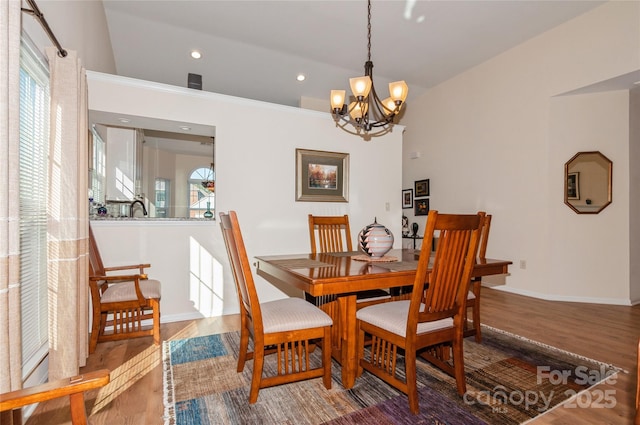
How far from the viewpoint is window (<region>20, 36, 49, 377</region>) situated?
1.85 m

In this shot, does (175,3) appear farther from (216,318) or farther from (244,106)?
(216,318)

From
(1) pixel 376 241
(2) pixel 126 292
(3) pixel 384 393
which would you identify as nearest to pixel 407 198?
(1) pixel 376 241

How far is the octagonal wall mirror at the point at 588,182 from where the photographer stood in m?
4.03

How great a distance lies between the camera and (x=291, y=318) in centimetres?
184

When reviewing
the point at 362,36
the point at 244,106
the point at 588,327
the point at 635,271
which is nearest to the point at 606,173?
the point at 635,271

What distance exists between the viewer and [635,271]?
4.02 meters

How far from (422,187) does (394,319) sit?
4.67 metres

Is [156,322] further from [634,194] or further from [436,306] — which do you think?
[634,194]

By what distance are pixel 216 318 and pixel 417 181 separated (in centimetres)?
447

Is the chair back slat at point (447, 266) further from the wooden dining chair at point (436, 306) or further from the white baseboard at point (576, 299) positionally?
the white baseboard at point (576, 299)

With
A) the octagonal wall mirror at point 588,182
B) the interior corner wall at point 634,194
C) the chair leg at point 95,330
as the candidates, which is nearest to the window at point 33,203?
the chair leg at point 95,330

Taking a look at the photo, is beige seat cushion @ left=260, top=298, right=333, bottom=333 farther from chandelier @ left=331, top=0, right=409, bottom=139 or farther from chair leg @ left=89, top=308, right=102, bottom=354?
chandelier @ left=331, top=0, right=409, bottom=139

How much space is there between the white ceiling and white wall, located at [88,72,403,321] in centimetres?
121

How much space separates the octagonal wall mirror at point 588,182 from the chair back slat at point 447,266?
130 inches
